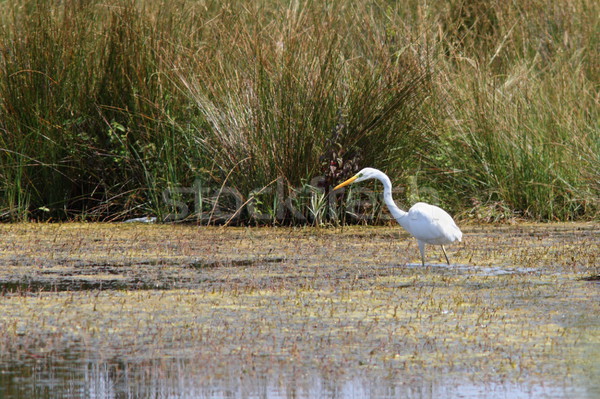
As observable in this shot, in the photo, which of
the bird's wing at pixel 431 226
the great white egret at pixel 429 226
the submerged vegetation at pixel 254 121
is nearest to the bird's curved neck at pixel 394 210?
the great white egret at pixel 429 226

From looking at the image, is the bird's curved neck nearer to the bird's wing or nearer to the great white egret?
the great white egret

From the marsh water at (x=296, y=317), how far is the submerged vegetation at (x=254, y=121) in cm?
96

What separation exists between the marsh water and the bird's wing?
0.19 m

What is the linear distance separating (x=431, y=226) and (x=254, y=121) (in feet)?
7.80

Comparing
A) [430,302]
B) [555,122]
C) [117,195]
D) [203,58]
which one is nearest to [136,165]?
[117,195]

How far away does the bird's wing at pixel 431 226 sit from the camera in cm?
613

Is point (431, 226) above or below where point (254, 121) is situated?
below

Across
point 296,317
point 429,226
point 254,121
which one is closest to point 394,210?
point 429,226

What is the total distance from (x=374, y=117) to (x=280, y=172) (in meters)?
0.87

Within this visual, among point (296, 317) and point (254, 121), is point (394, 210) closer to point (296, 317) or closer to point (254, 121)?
point (254, 121)

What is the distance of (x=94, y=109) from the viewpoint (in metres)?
8.68

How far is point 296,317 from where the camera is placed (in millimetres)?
4570

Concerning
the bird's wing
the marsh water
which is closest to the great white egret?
the bird's wing

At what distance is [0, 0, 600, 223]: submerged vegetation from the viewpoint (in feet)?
26.5
